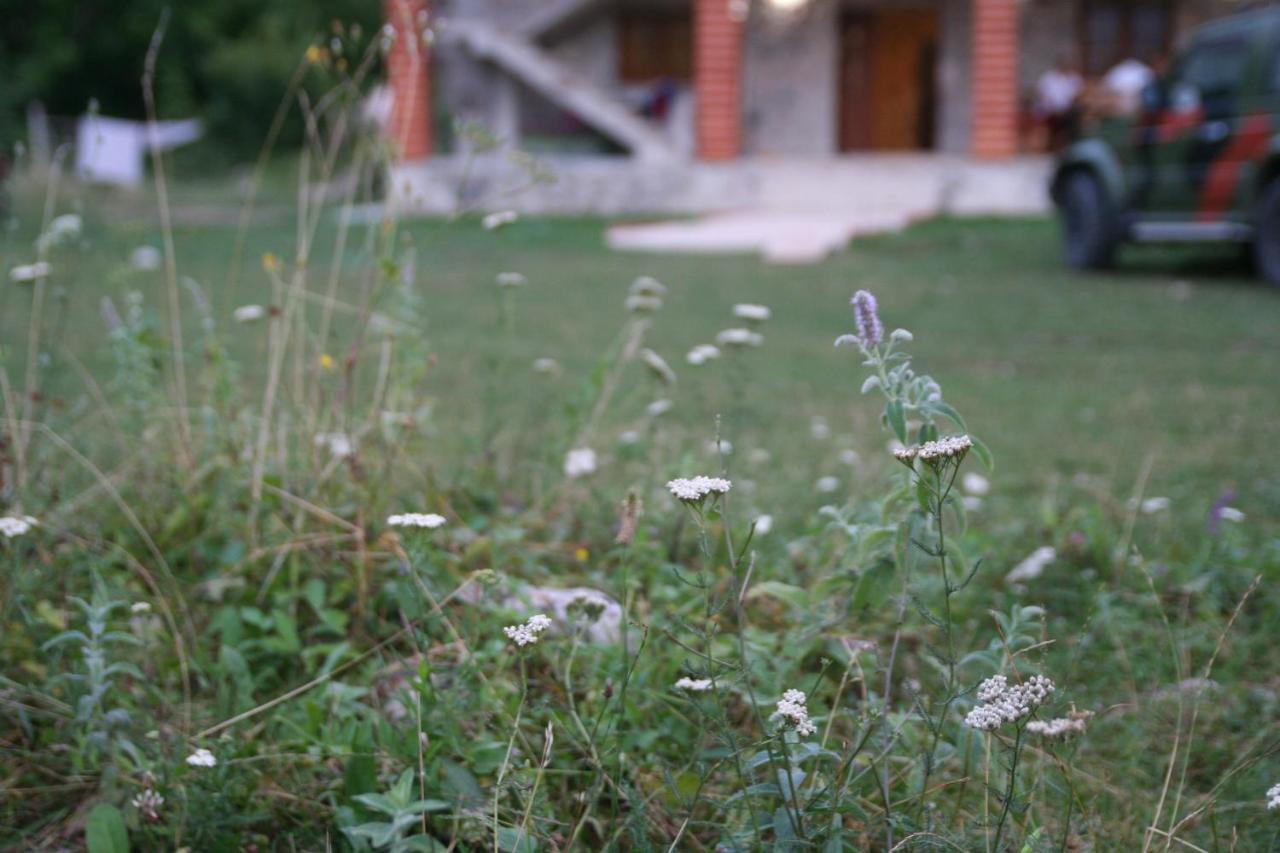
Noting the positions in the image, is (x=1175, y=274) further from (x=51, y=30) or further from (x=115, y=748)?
(x=51, y=30)

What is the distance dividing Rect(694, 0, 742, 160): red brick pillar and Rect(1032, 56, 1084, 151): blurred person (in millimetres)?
4521

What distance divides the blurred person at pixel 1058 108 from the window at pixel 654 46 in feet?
21.4

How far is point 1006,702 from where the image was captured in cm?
155

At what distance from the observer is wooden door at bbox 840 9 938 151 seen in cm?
2334

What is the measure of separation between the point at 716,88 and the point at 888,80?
6411 mm

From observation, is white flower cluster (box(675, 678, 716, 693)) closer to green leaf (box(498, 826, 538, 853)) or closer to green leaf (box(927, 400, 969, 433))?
green leaf (box(498, 826, 538, 853))

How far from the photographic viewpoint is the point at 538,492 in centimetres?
307

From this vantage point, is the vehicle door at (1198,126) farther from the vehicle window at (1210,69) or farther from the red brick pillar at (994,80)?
the red brick pillar at (994,80)

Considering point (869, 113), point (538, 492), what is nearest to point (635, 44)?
point (869, 113)

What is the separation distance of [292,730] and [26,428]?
1007mm

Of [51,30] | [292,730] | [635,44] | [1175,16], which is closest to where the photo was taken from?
[292,730]

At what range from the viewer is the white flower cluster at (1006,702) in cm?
153

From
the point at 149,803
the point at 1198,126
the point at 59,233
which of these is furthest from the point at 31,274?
the point at 1198,126

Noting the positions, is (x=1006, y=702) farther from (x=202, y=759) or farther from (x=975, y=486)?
(x=975, y=486)
